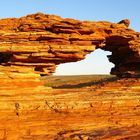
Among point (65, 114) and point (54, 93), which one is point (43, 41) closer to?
point (54, 93)

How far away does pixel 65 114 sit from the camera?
2875 centimetres

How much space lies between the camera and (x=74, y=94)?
3125 cm

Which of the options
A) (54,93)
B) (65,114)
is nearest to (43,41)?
(54,93)

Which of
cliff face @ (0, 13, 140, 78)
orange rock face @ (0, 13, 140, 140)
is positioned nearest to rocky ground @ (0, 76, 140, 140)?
orange rock face @ (0, 13, 140, 140)

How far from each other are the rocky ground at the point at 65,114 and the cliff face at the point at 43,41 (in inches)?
72.5

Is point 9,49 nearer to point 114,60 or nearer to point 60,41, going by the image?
point 60,41

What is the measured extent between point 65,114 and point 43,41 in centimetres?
676

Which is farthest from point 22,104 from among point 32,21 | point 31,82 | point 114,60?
point 114,60

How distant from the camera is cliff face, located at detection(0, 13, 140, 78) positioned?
30562 millimetres

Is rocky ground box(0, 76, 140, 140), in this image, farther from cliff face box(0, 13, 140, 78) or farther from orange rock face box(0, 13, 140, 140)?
cliff face box(0, 13, 140, 78)

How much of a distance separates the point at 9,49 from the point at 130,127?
37.7 feet

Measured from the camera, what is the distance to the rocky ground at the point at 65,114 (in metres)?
26.9

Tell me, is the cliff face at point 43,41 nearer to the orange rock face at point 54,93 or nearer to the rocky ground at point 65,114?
the orange rock face at point 54,93

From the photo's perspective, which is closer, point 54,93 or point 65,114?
point 65,114
